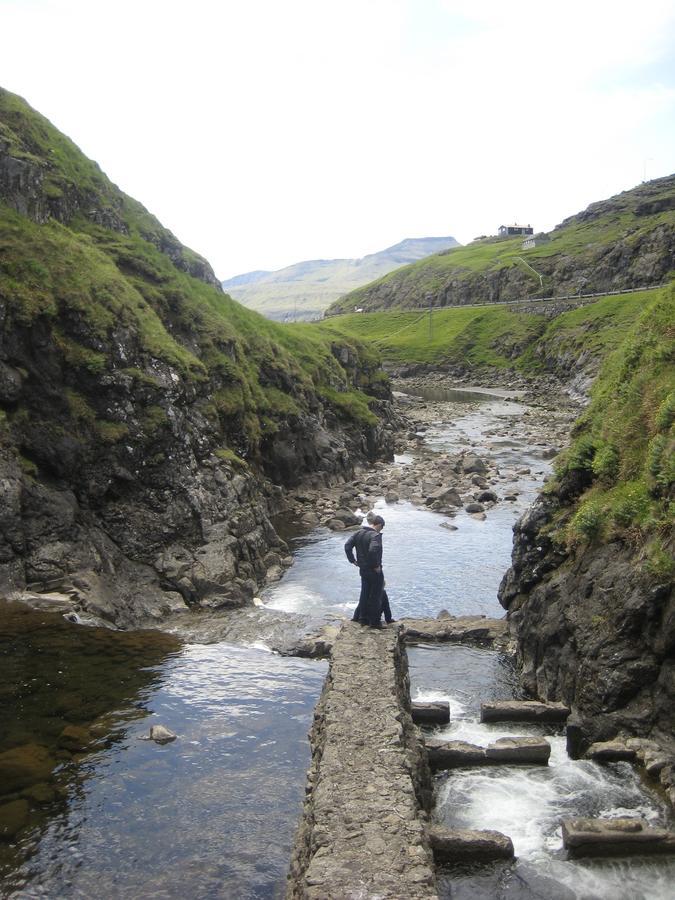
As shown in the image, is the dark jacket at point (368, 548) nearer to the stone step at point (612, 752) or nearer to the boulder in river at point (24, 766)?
the stone step at point (612, 752)

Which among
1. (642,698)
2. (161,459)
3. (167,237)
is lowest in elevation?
(642,698)

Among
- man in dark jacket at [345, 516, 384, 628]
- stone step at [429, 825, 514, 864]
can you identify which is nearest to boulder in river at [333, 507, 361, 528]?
man in dark jacket at [345, 516, 384, 628]

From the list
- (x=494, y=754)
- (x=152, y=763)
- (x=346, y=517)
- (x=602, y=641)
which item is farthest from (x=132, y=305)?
(x=494, y=754)

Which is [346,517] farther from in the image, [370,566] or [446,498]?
[370,566]

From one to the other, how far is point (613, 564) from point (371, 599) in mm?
7579

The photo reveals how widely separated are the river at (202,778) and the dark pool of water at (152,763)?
0.05 m

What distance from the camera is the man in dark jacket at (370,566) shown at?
22.9 m

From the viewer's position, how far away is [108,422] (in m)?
39.0

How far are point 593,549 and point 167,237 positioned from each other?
175ft

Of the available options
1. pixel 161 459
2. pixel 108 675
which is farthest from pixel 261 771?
pixel 161 459

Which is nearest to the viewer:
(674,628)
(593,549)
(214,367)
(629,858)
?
(629,858)

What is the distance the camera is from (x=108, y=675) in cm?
2627

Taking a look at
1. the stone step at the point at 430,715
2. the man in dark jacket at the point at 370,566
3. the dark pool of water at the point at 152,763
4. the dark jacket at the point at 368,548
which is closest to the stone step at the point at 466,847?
the dark pool of water at the point at 152,763

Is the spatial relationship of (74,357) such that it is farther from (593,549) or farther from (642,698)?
(642,698)
